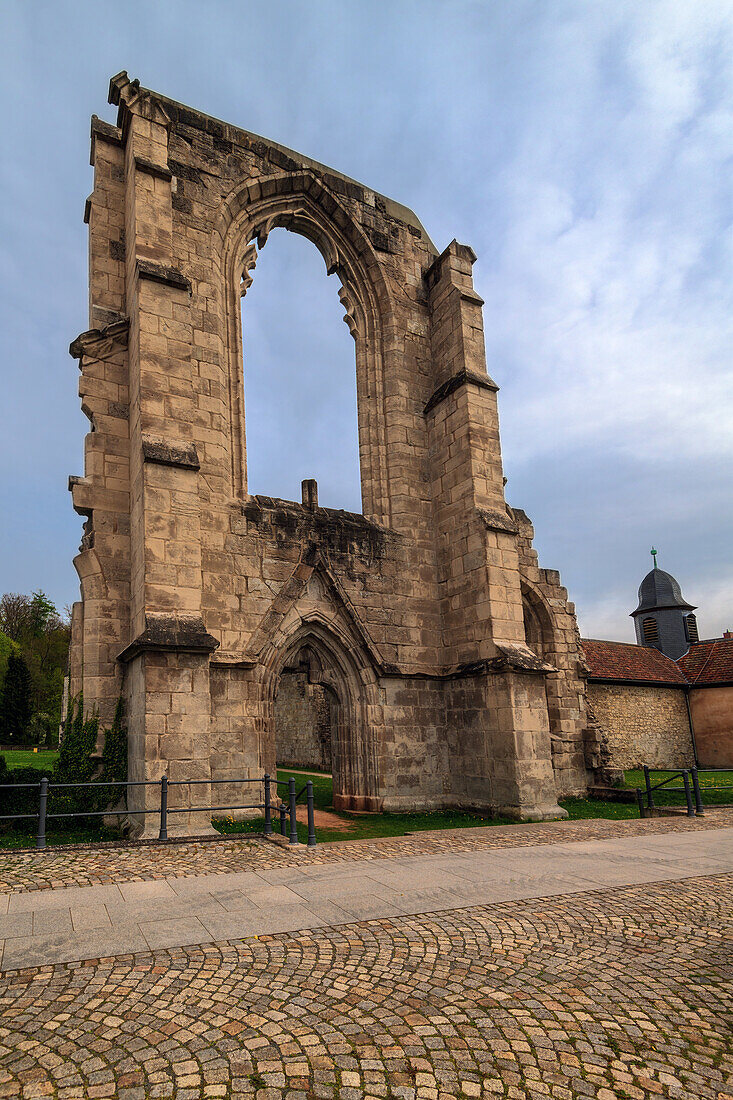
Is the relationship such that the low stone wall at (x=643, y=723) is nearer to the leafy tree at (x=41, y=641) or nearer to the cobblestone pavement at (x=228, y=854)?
the cobblestone pavement at (x=228, y=854)

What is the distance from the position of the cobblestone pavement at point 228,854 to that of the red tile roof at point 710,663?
52.5 feet

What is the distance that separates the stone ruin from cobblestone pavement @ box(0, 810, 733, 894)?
3.96ft

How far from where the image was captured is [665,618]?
39.2m

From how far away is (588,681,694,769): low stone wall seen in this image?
21.3 metres

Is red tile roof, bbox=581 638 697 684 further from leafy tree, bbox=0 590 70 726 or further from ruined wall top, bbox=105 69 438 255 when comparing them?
leafy tree, bbox=0 590 70 726

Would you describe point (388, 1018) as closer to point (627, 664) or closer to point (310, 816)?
point (310, 816)

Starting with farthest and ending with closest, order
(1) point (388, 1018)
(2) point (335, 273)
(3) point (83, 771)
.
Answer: (2) point (335, 273) → (3) point (83, 771) → (1) point (388, 1018)

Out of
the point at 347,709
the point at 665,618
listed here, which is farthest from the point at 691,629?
the point at 347,709

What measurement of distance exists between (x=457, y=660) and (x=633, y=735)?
11.6 metres

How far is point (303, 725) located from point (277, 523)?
16799 mm

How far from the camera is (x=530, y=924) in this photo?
5.18 meters

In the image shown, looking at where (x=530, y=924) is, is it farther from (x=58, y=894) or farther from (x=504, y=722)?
(x=504, y=722)

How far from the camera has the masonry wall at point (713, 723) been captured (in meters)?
23.6

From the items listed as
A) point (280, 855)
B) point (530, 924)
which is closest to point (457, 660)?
point (280, 855)
